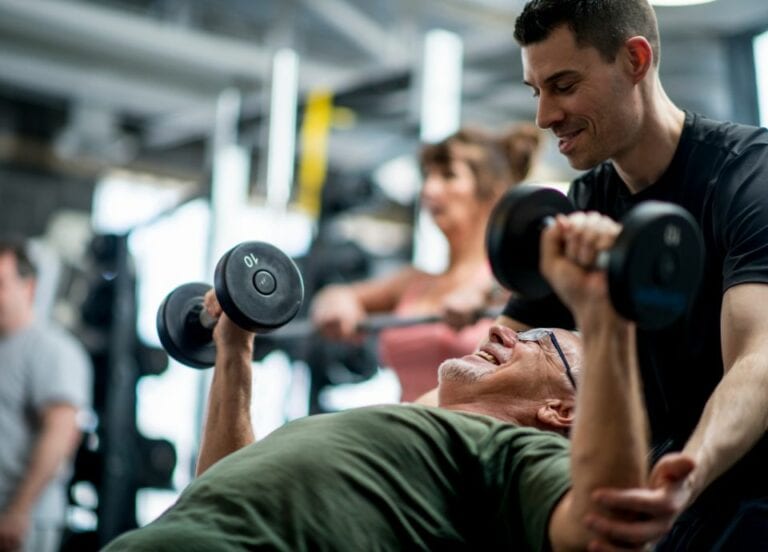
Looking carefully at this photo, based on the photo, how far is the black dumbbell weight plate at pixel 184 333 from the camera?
1.90 metres

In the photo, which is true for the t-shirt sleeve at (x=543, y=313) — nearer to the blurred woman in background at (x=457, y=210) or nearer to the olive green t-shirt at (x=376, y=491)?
the olive green t-shirt at (x=376, y=491)

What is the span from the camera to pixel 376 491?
4.37ft

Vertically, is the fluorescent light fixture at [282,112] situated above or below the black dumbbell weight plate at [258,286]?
above

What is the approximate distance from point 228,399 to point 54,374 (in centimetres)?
201

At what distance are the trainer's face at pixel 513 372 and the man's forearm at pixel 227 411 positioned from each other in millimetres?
351

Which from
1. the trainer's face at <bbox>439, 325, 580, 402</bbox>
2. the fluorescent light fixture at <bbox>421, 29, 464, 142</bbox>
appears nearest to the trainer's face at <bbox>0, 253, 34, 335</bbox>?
the fluorescent light fixture at <bbox>421, 29, 464, 142</bbox>

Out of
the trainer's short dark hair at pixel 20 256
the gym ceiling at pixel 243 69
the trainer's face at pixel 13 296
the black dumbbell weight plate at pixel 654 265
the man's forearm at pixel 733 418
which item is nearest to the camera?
the black dumbbell weight plate at pixel 654 265

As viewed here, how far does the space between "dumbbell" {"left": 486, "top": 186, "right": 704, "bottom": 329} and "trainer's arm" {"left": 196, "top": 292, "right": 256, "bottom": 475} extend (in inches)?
25.9

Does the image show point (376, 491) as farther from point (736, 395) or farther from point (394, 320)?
point (394, 320)

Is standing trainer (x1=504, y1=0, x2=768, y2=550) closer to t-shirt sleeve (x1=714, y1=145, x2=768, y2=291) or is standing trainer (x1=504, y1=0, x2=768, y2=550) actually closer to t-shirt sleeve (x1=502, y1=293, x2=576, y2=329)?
t-shirt sleeve (x1=714, y1=145, x2=768, y2=291)

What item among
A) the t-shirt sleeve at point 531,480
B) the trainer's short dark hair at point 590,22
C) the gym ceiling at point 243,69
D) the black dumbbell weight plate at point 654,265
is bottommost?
the t-shirt sleeve at point 531,480

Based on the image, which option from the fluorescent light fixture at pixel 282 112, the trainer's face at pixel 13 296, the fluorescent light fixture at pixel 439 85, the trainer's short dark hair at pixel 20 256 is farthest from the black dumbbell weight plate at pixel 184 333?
the fluorescent light fixture at pixel 282 112

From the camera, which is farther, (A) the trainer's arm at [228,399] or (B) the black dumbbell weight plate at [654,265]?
(A) the trainer's arm at [228,399]

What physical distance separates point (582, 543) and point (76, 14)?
468 cm
